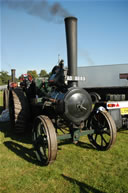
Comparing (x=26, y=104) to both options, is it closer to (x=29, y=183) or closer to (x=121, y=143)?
(x=29, y=183)

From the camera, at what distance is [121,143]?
3.74m

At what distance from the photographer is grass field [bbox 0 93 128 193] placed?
2.22 meters

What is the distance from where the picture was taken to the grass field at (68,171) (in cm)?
222

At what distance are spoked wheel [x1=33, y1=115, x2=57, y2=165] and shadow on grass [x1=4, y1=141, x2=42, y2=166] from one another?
0.16m

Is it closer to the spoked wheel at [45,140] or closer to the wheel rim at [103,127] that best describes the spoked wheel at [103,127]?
the wheel rim at [103,127]

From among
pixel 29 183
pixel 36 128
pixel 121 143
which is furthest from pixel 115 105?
pixel 29 183

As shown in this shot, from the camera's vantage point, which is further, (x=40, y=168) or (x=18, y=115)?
(x=18, y=115)

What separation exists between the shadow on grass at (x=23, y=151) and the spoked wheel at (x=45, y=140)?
16 cm

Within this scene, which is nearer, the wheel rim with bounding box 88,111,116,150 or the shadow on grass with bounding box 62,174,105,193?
the shadow on grass with bounding box 62,174,105,193

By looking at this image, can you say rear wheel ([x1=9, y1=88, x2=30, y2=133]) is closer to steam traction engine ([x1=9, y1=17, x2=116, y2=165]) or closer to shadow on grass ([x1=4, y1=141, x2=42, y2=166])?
shadow on grass ([x1=4, y1=141, x2=42, y2=166])

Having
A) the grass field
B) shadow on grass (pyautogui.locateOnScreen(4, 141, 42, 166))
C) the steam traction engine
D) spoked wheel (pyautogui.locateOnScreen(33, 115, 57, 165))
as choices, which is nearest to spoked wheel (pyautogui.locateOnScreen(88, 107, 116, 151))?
the steam traction engine

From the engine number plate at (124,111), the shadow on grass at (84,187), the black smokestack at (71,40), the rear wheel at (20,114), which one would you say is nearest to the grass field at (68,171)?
the shadow on grass at (84,187)

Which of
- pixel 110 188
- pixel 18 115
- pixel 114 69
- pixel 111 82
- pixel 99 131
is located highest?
pixel 114 69

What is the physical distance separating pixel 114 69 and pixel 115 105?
8.50 meters
